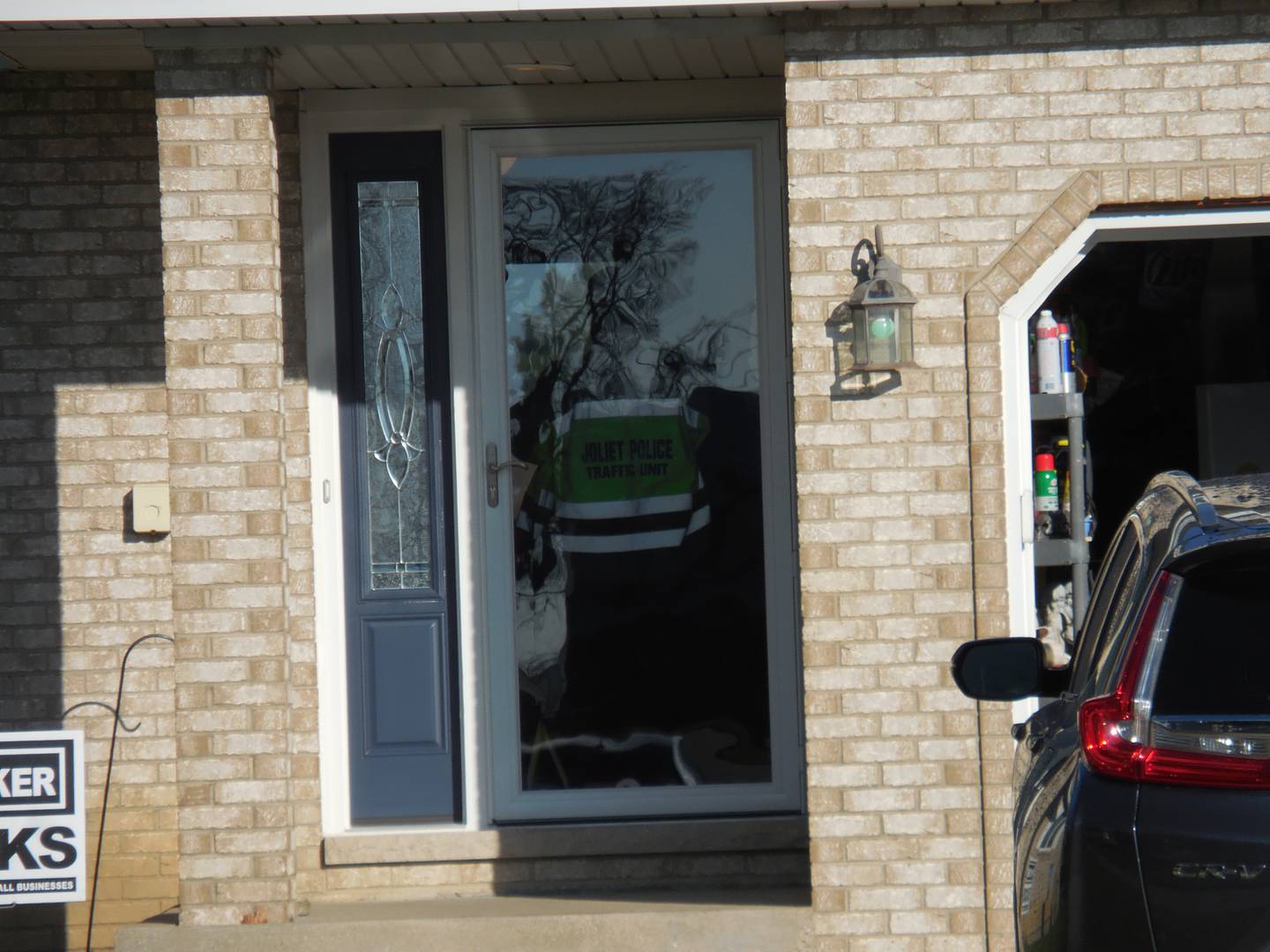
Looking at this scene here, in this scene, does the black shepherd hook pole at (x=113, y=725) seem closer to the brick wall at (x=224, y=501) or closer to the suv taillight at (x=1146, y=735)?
the brick wall at (x=224, y=501)

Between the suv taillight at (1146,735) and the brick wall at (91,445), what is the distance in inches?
174

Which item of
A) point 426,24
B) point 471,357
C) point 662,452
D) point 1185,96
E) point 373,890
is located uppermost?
point 426,24

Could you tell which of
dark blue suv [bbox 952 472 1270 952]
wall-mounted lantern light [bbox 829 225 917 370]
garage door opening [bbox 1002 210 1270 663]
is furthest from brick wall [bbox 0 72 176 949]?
dark blue suv [bbox 952 472 1270 952]

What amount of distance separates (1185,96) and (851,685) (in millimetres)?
2294

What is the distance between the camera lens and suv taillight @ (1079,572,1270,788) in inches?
87.9

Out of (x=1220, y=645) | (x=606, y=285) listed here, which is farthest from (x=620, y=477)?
(x=1220, y=645)

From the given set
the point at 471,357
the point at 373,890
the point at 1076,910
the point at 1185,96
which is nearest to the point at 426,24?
the point at 471,357

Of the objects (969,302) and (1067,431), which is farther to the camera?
(1067,431)

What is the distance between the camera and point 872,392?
5215 millimetres

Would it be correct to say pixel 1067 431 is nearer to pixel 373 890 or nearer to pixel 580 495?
pixel 580 495

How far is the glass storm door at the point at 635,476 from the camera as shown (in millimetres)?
6109

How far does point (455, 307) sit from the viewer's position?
19.9 ft

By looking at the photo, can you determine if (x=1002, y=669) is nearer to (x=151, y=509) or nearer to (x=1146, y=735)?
(x=1146, y=735)

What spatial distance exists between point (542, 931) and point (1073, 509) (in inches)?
98.4
